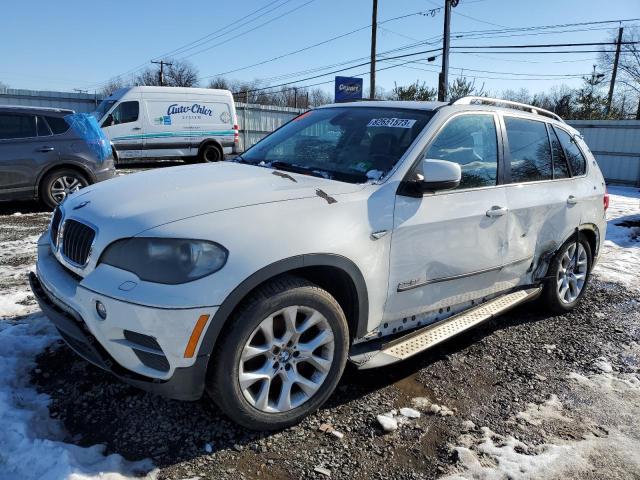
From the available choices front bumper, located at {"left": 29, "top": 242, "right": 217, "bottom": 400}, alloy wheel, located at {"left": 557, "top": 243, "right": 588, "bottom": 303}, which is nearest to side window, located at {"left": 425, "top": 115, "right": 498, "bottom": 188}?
alloy wheel, located at {"left": 557, "top": 243, "right": 588, "bottom": 303}

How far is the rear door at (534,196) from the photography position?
383cm

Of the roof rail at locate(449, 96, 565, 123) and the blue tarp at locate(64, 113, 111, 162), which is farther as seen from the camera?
the blue tarp at locate(64, 113, 111, 162)

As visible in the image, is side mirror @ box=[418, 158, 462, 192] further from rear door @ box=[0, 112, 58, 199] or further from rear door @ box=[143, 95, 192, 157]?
rear door @ box=[143, 95, 192, 157]

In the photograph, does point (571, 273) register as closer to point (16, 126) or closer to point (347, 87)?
point (16, 126)

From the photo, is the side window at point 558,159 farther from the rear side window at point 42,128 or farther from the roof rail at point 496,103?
the rear side window at point 42,128

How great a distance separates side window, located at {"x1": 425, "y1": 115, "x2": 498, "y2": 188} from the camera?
3373mm

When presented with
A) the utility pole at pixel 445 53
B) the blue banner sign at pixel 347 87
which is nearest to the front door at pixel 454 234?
the blue banner sign at pixel 347 87

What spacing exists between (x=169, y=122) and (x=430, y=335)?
48.7 feet

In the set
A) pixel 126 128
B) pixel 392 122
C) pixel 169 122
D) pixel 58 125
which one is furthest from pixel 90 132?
pixel 169 122

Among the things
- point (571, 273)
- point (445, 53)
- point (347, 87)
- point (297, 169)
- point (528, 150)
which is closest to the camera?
point (297, 169)

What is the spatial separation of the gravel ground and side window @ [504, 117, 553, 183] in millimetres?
1369

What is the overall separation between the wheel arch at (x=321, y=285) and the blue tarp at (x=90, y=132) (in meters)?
6.99

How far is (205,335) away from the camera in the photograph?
7.61 feet

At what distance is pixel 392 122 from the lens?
3.47 meters
